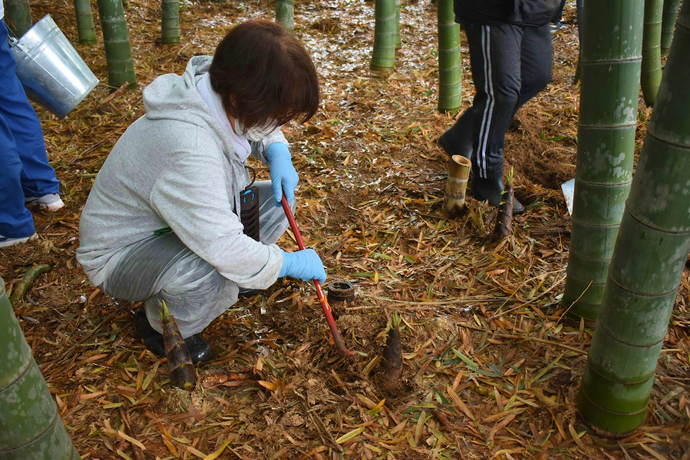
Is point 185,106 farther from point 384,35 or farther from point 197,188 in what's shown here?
point 384,35

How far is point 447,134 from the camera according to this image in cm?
333

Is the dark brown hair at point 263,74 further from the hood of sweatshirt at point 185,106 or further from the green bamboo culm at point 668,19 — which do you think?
the green bamboo culm at point 668,19

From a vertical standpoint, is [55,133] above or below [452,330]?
above

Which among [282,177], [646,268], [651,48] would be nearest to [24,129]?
[282,177]

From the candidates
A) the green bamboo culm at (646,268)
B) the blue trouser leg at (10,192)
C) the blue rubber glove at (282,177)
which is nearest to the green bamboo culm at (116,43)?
the blue trouser leg at (10,192)

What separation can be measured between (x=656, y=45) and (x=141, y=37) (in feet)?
16.9

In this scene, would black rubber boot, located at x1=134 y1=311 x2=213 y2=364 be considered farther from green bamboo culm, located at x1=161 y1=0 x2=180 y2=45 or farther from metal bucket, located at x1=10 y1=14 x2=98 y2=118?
green bamboo culm, located at x1=161 y1=0 x2=180 y2=45

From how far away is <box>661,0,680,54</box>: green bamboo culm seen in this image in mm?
3926

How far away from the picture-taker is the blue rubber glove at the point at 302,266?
200cm

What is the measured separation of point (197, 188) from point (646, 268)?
4.30ft

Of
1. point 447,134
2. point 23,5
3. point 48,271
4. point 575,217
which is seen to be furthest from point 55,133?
point 575,217

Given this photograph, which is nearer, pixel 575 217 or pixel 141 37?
pixel 575 217

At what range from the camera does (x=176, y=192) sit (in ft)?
5.69

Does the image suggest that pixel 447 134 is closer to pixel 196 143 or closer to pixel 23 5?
pixel 196 143
